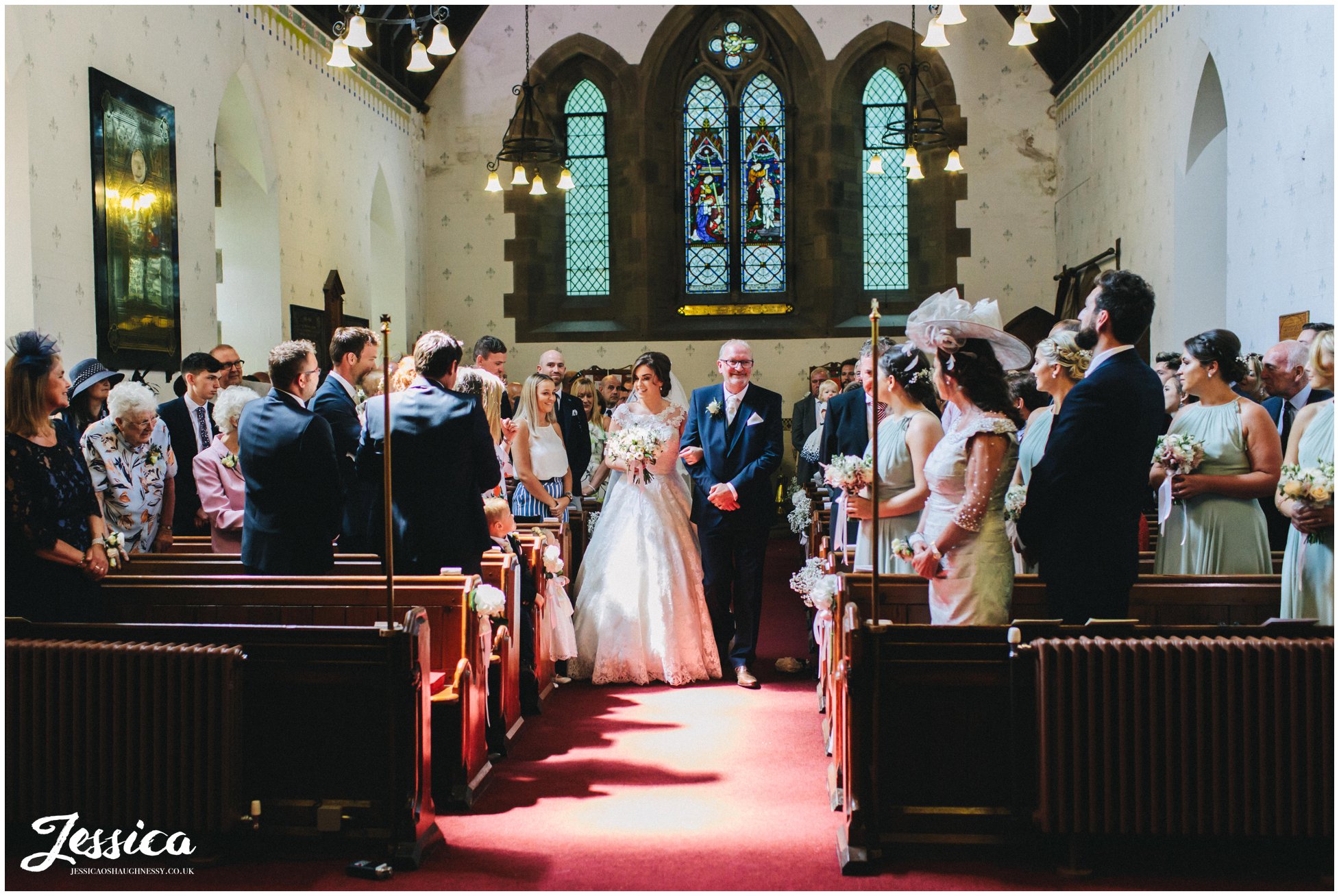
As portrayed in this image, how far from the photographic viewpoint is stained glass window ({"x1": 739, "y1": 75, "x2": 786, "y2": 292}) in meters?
12.5

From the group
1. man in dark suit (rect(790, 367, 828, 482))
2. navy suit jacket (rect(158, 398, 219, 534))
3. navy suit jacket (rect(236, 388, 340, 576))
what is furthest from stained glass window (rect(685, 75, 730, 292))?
navy suit jacket (rect(236, 388, 340, 576))

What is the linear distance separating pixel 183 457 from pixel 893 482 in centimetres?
371

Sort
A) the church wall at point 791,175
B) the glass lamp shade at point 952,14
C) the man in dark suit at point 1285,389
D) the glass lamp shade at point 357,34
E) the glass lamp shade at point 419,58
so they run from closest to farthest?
the man in dark suit at point 1285,389, the glass lamp shade at point 952,14, the glass lamp shade at point 357,34, the glass lamp shade at point 419,58, the church wall at point 791,175

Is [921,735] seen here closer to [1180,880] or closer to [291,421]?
[1180,880]

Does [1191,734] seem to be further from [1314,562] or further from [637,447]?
[637,447]

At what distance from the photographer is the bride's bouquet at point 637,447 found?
229 inches

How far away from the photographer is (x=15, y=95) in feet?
17.7

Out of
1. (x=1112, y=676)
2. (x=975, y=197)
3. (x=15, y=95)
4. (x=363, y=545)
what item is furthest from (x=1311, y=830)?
(x=975, y=197)

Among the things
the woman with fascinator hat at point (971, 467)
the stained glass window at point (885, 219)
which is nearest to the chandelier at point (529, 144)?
the stained glass window at point (885, 219)

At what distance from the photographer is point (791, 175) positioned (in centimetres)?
1252

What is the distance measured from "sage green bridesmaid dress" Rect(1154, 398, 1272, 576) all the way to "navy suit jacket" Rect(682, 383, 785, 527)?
1.94 m

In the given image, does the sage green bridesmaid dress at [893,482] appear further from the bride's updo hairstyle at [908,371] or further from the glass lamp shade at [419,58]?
the glass lamp shade at [419,58]

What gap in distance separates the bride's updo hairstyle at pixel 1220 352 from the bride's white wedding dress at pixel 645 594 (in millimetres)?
2576

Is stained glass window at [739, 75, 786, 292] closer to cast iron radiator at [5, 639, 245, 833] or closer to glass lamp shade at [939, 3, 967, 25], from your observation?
glass lamp shade at [939, 3, 967, 25]
